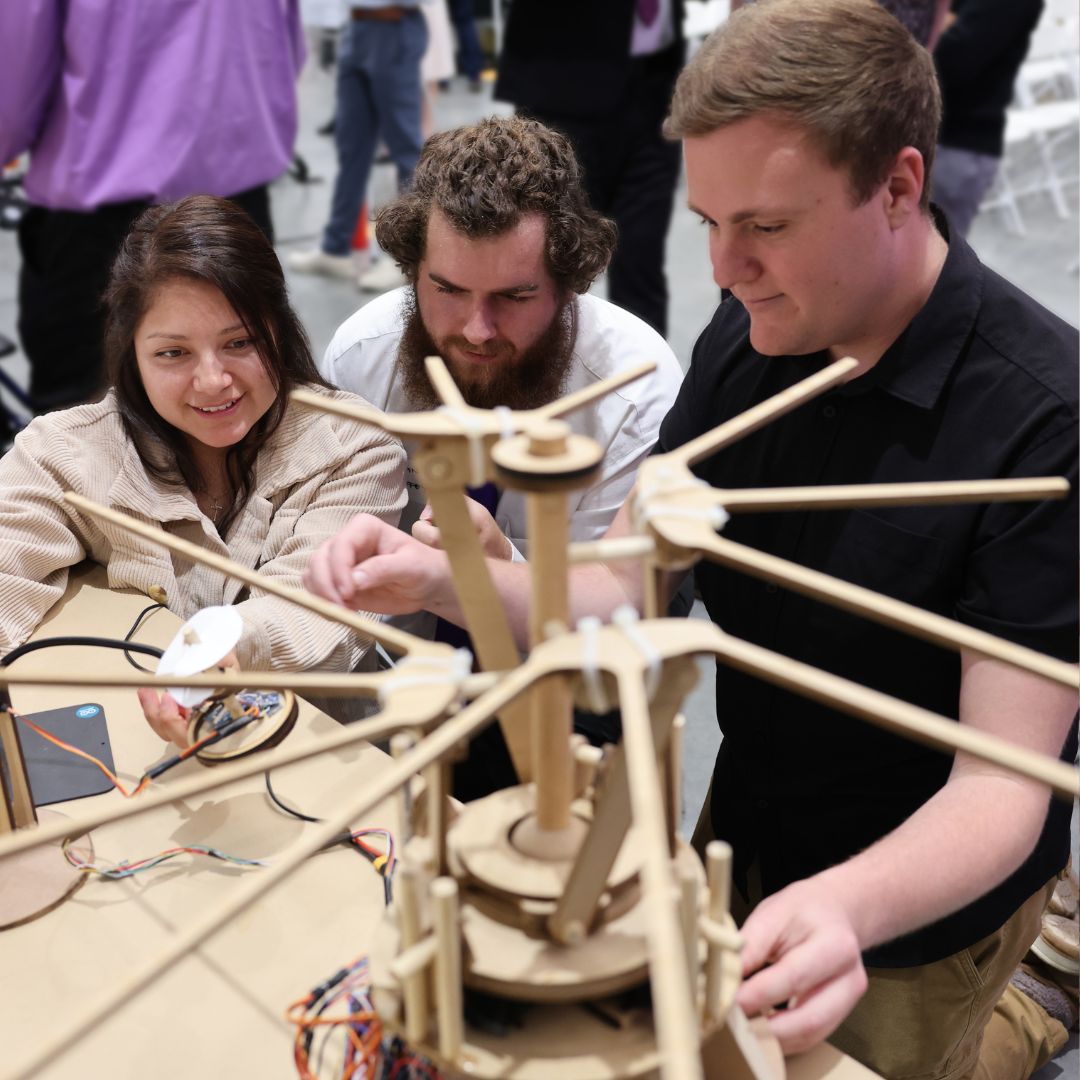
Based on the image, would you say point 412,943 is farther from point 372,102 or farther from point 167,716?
point 372,102

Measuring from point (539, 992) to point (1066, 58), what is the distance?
5.22 meters

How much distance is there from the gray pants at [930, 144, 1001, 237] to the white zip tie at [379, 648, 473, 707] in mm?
3174

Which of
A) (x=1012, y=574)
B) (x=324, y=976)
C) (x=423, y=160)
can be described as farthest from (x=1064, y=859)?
(x=423, y=160)

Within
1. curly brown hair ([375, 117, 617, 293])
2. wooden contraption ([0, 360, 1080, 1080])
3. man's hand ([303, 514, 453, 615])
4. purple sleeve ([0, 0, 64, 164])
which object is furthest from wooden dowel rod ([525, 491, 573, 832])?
purple sleeve ([0, 0, 64, 164])

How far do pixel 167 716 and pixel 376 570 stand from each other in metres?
0.30

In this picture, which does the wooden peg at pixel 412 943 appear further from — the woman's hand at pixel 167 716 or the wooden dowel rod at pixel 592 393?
the woman's hand at pixel 167 716

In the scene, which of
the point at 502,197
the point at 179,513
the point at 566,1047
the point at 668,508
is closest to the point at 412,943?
the point at 566,1047

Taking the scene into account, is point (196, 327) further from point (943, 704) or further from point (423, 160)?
point (943, 704)

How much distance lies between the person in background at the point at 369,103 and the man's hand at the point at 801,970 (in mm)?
3787

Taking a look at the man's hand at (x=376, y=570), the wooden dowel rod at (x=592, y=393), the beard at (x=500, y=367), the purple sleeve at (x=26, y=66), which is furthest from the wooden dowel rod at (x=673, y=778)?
the purple sleeve at (x=26, y=66)

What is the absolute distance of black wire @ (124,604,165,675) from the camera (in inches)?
58.2

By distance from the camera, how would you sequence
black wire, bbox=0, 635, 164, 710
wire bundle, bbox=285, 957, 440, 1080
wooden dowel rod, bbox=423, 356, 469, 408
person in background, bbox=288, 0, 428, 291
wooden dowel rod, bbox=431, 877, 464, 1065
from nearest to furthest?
wooden dowel rod, bbox=431, 877, 464, 1065
wooden dowel rod, bbox=423, 356, 469, 408
wire bundle, bbox=285, 957, 440, 1080
black wire, bbox=0, 635, 164, 710
person in background, bbox=288, 0, 428, 291

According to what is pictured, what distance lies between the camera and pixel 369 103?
14.8ft

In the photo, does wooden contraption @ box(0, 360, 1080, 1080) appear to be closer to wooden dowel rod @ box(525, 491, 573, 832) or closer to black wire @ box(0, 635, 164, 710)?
wooden dowel rod @ box(525, 491, 573, 832)
